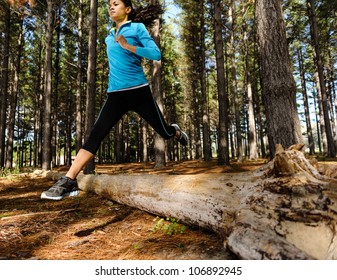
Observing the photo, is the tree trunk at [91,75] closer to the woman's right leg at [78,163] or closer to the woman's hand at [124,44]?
the woman's right leg at [78,163]

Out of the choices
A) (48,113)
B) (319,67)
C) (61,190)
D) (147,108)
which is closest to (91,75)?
(48,113)

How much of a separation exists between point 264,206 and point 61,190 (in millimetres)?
2136

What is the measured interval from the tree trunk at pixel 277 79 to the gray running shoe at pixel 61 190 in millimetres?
3254

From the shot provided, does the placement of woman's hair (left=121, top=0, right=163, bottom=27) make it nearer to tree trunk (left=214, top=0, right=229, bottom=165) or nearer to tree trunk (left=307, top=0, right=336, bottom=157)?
tree trunk (left=214, top=0, right=229, bottom=165)

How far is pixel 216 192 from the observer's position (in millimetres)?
2783

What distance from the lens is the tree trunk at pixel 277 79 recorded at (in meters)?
4.07

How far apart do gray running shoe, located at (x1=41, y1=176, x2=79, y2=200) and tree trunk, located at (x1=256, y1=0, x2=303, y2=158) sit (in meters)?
3.25

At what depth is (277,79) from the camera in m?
4.07

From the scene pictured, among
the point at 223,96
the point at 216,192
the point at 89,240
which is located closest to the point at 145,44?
the point at 216,192

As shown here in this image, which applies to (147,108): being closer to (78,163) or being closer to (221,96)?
(78,163)

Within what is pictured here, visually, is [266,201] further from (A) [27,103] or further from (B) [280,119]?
(A) [27,103]

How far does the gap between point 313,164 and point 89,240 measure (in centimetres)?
251

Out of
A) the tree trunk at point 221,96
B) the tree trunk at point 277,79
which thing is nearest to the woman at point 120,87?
the tree trunk at point 277,79

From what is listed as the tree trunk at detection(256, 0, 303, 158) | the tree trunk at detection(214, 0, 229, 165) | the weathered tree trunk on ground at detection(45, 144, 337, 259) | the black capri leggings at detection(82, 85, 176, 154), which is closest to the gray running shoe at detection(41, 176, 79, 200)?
the black capri leggings at detection(82, 85, 176, 154)
